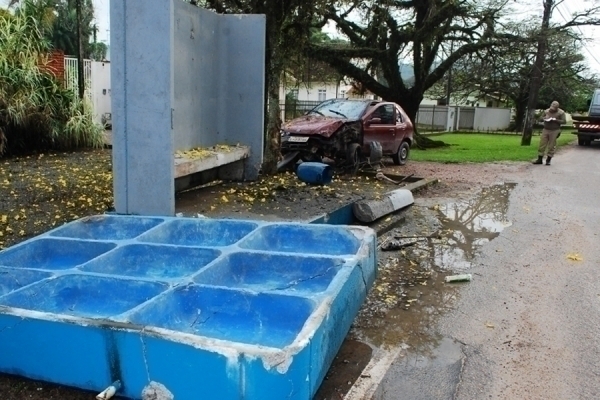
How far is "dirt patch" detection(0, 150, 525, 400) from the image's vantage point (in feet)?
15.5

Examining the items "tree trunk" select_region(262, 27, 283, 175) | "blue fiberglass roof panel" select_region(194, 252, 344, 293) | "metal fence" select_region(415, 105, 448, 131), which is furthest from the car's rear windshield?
"metal fence" select_region(415, 105, 448, 131)

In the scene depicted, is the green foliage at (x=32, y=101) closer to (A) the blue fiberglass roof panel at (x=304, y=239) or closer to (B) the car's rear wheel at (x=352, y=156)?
(B) the car's rear wheel at (x=352, y=156)

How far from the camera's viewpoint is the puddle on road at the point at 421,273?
4.26m

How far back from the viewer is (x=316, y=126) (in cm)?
1177

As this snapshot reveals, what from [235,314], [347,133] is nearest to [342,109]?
[347,133]

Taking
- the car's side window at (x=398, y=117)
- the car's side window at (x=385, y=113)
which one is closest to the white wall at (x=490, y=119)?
the car's side window at (x=398, y=117)

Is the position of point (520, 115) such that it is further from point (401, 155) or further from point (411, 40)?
point (401, 155)

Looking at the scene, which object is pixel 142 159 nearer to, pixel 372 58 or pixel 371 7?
pixel 371 7

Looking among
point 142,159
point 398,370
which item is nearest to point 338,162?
point 142,159

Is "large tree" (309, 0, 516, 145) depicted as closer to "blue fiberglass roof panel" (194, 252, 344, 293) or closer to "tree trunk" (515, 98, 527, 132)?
"blue fiberglass roof panel" (194, 252, 344, 293)

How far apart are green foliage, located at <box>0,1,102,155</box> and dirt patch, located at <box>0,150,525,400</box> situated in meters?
0.74

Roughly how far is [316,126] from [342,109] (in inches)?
72.4

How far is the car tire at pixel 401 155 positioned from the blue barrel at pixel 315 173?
5.31m

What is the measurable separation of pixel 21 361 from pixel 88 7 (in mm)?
28554
